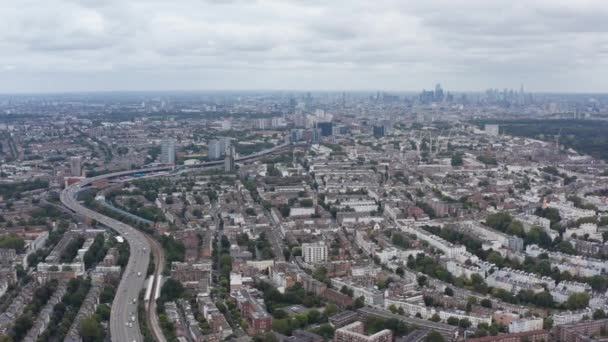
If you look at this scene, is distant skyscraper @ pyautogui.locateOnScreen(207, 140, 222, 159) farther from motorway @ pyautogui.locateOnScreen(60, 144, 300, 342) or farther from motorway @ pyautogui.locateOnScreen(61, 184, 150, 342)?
motorway @ pyautogui.locateOnScreen(61, 184, 150, 342)

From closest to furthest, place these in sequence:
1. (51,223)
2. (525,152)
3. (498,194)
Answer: (51,223) < (498,194) < (525,152)

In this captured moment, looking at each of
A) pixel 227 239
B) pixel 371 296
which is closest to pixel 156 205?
pixel 227 239

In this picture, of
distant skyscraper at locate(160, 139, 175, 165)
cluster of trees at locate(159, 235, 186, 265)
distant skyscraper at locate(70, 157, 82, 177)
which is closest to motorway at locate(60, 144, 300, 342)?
cluster of trees at locate(159, 235, 186, 265)

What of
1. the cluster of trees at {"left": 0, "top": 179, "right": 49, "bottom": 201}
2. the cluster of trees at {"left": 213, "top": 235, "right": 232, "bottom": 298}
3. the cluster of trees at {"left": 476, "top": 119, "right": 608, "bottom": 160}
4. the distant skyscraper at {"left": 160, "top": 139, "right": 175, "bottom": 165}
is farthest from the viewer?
the cluster of trees at {"left": 476, "top": 119, "right": 608, "bottom": 160}

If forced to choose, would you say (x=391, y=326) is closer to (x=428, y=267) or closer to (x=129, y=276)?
(x=428, y=267)

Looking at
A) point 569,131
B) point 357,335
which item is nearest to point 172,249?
point 357,335

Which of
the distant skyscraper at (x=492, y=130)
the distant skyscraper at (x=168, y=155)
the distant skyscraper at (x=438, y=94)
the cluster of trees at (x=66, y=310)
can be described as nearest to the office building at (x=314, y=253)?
the cluster of trees at (x=66, y=310)

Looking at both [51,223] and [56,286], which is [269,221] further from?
[56,286]

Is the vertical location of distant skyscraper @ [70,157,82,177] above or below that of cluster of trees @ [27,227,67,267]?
above

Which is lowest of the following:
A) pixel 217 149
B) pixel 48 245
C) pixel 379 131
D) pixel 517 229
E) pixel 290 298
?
pixel 48 245
